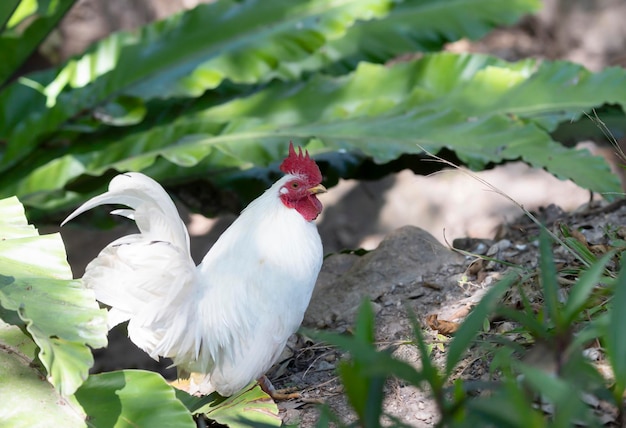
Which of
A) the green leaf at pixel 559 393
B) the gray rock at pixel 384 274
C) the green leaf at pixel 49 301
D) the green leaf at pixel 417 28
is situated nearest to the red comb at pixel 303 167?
the gray rock at pixel 384 274

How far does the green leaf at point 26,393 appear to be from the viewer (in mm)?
1490

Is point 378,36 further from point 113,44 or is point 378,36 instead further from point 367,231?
point 367,231

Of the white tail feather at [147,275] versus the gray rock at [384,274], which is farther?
the gray rock at [384,274]

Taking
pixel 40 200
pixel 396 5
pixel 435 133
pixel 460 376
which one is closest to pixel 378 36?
pixel 396 5

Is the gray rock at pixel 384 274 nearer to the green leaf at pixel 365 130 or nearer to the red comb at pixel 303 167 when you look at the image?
the green leaf at pixel 365 130

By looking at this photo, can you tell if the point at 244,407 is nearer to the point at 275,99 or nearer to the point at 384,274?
the point at 384,274

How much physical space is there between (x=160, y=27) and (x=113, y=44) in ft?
0.74

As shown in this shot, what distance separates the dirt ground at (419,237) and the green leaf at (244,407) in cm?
11

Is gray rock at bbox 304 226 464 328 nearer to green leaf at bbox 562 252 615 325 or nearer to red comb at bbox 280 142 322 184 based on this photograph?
red comb at bbox 280 142 322 184

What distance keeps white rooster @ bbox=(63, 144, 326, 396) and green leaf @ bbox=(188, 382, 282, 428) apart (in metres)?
0.03

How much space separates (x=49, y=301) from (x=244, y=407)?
53 cm

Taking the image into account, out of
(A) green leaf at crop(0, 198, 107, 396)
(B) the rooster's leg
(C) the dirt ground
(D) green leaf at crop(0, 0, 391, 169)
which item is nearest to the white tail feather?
(A) green leaf at crop(0, 198, 107, 396)

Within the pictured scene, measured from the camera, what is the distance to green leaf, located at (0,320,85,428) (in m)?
1.49

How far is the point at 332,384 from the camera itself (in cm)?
199
